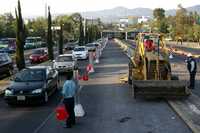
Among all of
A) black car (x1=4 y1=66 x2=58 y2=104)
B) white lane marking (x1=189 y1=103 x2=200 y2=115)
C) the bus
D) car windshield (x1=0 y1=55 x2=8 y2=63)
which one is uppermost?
black car (x1=4 y1=66 x2=58 y2=104)

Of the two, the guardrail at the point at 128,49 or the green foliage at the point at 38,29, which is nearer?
the guardrail at the point at 128,49

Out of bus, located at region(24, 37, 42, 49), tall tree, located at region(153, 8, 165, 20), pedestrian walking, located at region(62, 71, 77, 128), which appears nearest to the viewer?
pedestrian walking, located at region(62, 71, 77, 128)

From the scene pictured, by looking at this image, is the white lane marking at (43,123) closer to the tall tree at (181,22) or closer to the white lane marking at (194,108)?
the white lane marking at (194,108)

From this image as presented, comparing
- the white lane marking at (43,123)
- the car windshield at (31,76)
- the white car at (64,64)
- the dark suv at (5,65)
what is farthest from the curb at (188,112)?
the dark suv at (5,65)

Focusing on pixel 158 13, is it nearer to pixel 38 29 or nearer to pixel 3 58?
pixel 38 29

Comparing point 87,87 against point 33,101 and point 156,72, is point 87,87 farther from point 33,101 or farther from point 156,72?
point 33,101

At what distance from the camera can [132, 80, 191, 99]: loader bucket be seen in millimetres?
17641

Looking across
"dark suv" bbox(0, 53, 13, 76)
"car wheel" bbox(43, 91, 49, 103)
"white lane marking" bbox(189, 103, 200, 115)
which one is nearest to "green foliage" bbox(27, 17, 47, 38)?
"dark suv" bbox(0, 53, 13, 76)

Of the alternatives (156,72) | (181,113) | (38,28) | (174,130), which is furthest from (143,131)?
(38,28)

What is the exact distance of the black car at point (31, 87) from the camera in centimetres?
1698

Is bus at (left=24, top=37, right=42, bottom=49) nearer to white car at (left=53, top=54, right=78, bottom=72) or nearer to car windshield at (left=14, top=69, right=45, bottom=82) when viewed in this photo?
white car at (left=53, top=54, right=78, bottom=72)

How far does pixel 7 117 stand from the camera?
15.2 m

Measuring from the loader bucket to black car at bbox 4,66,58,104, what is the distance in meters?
3.62

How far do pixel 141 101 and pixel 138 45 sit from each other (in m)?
5.06
